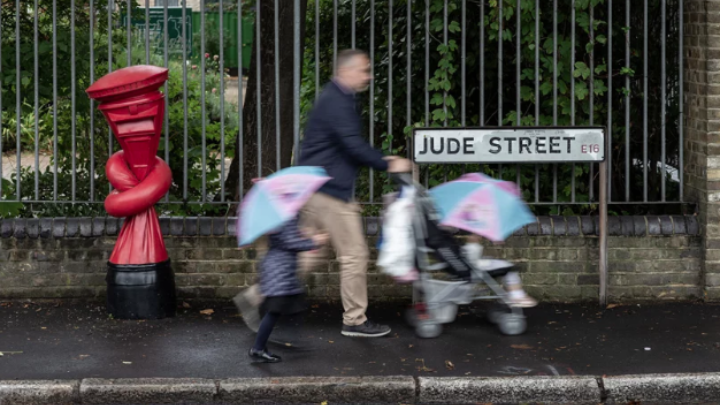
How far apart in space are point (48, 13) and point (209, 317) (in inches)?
106

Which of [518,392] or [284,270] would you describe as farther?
[284,270]

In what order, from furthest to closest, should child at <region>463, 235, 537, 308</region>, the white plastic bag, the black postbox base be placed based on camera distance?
the black postbox base < child at <region>463, 235, 537, 308</region> < the white plastic bag

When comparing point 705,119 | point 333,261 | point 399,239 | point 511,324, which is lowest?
point 511,324

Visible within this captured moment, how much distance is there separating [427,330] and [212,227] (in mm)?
1995

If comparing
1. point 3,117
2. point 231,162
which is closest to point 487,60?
point 231,162

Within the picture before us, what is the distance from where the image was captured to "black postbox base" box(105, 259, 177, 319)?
8078 mm

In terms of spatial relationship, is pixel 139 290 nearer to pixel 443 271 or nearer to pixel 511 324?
pixel 443 271

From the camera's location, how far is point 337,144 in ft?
23.7

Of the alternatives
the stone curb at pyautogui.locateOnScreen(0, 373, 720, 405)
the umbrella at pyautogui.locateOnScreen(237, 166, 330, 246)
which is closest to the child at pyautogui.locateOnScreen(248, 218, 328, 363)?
the umbrella at pyautogui.locateOnScreen(237, 166, 330, 246)

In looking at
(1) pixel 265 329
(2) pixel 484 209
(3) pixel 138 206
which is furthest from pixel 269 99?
(1) pixel 265 329

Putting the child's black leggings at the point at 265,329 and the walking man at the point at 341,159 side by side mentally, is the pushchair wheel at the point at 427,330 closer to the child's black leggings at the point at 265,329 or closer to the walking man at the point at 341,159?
the walking man at the point at 341,159

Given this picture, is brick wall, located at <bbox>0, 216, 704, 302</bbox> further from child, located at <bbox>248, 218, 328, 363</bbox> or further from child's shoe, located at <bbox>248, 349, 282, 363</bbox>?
child, located at <bbox>248, 218, 328, 363</bbox>

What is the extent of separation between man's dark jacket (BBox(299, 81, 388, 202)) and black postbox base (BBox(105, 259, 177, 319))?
4.98 feet

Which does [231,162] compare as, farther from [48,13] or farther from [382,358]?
[382,358]
